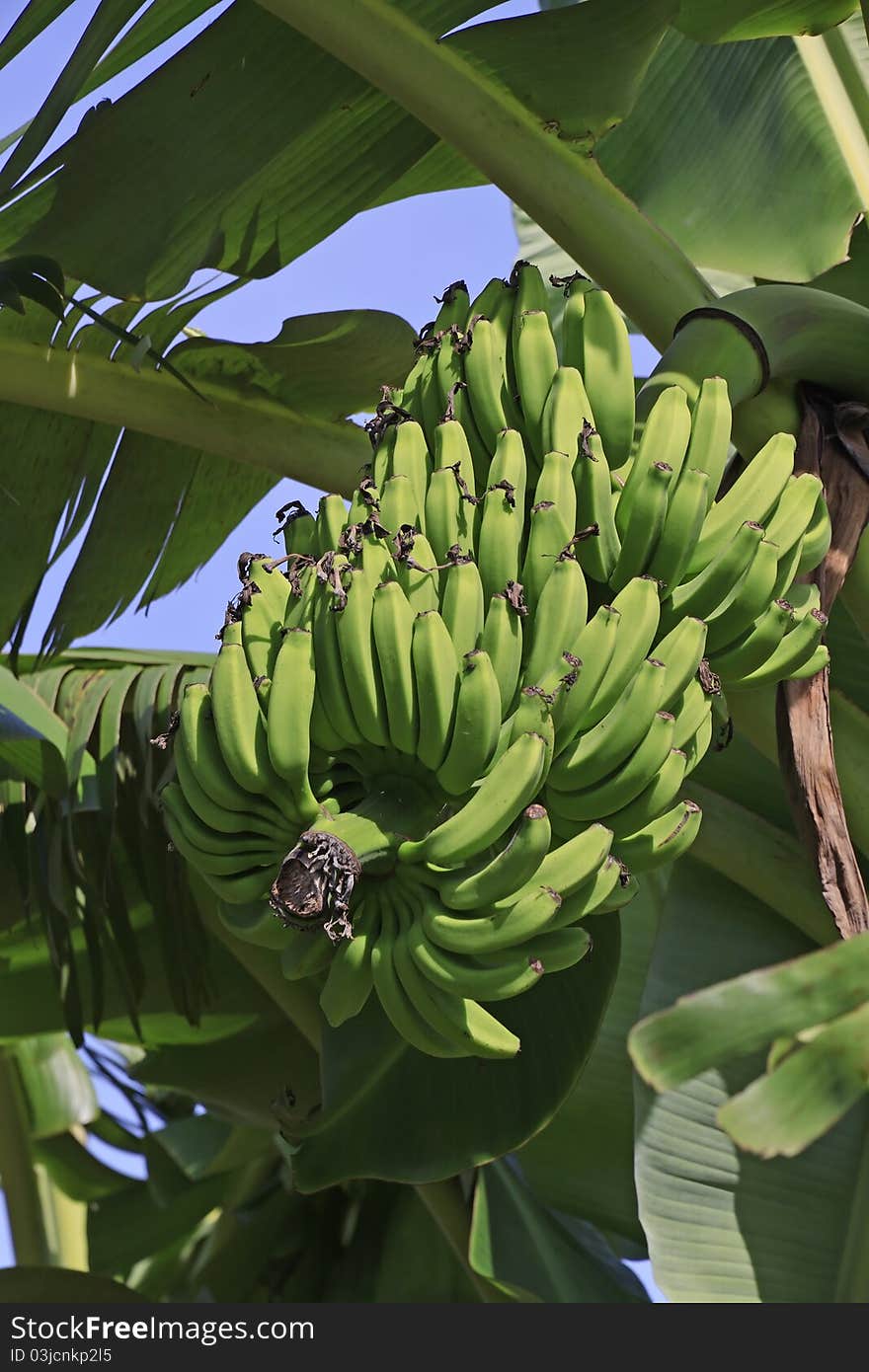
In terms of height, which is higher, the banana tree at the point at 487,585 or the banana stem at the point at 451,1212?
the banana tree at the point at 487,585

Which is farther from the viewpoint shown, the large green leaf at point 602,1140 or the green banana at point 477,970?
the large green leaf at point 602,1140

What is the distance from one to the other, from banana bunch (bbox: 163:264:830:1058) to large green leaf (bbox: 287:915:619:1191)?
0.52 meters

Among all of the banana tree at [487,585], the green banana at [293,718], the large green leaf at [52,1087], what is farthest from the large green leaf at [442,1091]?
the large green leaf at [52,1087]

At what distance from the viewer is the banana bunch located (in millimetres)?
1048

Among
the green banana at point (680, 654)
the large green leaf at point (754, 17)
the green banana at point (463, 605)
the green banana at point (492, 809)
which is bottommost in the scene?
the green banana at point (492, 809)

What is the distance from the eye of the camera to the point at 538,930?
3.43 ft

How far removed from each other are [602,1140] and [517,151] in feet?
4.66

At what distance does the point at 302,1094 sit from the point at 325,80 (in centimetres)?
154

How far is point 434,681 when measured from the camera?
3.47 ft

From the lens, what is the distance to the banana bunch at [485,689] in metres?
1.05

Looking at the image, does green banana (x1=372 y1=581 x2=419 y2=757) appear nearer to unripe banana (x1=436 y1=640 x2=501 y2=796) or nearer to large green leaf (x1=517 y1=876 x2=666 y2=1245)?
unripe banana (x1=436 y1=640 x2=501 y2=796)

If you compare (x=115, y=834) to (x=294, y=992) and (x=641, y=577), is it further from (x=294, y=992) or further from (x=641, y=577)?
(x=641, y=577)

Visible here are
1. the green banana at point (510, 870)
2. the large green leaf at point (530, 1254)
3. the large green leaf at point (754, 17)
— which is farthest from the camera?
the large green leaf at point (530, 1254)

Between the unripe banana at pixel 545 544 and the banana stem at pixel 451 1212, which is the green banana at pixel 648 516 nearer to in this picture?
the unripe banana at pixel 545 544
